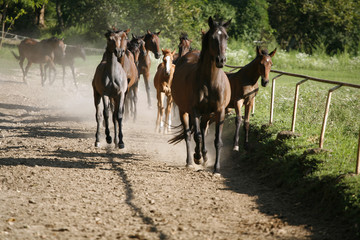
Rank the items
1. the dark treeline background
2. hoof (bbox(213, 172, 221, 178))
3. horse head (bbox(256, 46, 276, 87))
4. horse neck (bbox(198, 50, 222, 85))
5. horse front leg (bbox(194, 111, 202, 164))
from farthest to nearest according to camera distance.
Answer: the dark treeline background < horse head (bbox(256, 46, 276, 87)) < horse front leg (bbox(194, 111, 202, 164)) < hoof (bbox(213, 172, 221, 178)) < horse neck (bbox(198, 50, 222, 85))

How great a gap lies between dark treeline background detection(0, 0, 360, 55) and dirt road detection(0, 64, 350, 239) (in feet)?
77.1

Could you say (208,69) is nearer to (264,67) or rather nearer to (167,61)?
(264,67)

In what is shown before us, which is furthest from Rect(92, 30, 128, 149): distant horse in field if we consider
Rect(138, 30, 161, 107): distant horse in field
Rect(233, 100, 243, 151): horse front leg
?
Rect(138, 30, 161, 107): distant horse in field

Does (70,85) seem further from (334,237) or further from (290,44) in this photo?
(290,44)

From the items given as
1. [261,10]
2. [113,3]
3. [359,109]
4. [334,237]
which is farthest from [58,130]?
[261,10]

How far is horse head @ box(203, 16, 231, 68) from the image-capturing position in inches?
273

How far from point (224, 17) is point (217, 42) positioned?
35.6 m

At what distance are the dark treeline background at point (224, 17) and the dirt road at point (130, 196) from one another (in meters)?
23.5

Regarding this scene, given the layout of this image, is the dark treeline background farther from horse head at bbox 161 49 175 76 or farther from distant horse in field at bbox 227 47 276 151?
distant horse in field at bbox 227 47 276 151

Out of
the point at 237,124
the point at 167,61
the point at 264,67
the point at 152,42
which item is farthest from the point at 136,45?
the point at 264,67

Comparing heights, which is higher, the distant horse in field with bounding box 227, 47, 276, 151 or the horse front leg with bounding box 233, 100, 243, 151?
the distant horse in field with bounding box 227, 47, 276, 151

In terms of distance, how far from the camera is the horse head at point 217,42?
6.93 meters

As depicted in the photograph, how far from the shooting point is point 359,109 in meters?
10.9

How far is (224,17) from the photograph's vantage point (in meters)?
41.5
